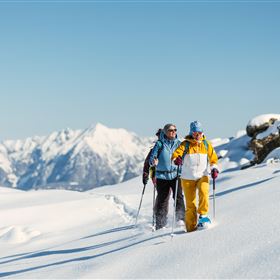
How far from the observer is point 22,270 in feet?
27.6

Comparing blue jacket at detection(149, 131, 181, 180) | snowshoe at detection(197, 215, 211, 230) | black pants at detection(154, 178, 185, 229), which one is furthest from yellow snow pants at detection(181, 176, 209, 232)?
black pants at detection(154, 178, 185, 229)

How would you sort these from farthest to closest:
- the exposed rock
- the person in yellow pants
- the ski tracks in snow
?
1. the exposed rock
2. the ski tracks in snow
3. the person in yellow pants

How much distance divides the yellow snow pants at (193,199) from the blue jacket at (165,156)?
4.09 feet

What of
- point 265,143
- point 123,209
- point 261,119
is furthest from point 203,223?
point 261,119

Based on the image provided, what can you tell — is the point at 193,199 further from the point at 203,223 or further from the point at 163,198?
the point at 163,198

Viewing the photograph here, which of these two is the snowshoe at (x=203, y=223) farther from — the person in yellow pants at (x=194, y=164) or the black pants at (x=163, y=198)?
the black pants at (x=163, y=198)

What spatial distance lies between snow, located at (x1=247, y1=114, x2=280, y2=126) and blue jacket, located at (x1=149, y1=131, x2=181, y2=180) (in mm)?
25609

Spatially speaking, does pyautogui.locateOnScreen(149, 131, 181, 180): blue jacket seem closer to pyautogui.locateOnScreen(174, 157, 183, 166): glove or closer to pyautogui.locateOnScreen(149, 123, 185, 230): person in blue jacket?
pyautogui.locateOnScreen(149, 123, 185, 230): person in blue jacket

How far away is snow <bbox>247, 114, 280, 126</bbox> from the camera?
33.8 metres

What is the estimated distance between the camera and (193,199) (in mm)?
8180

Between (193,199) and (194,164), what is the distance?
2.08ft

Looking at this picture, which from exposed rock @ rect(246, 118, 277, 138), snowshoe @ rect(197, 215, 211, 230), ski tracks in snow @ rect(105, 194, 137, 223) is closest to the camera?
snowshoe @ rect(197, 215, 211, 230)

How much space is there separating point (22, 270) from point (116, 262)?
249 cm

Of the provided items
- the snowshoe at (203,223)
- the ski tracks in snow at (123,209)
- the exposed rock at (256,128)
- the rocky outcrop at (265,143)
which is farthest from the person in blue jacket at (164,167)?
the exposed rock at (256,128)
